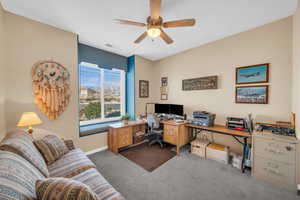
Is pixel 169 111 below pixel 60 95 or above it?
below

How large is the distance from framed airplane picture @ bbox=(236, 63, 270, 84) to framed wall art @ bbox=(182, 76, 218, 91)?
457 millimetres

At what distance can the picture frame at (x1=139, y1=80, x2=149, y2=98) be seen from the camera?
12.2 ft

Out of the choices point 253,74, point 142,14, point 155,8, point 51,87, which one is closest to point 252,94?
point 253,74

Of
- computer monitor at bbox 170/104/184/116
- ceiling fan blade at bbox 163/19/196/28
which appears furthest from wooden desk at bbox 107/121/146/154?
ceiling fan blade at bbox 163/19/196/28

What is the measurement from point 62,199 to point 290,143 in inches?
107

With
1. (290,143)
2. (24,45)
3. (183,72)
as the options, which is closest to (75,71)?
(24,45)

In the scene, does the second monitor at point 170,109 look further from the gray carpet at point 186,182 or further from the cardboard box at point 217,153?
the gray carpet at point 186,182

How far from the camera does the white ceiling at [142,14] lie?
1.64 m

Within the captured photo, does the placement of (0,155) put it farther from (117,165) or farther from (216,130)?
(216,130)

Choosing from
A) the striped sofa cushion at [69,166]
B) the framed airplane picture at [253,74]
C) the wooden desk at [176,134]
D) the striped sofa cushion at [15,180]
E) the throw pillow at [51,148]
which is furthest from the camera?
the wooden desk at [176,134]

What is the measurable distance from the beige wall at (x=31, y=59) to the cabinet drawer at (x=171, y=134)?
6.81 ft

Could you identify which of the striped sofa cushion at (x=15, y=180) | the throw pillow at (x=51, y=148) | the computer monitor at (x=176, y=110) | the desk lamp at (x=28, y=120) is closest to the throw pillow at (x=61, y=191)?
the striped sofa cushion at (x=15, y=180)

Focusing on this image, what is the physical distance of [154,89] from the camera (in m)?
4.09

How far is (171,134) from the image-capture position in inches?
111
